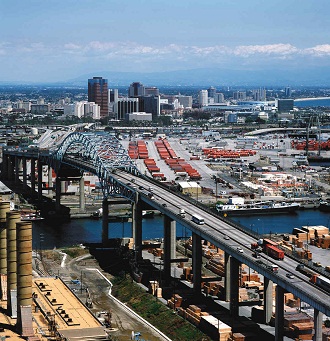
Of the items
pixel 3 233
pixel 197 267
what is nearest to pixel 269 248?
pixel 197 267

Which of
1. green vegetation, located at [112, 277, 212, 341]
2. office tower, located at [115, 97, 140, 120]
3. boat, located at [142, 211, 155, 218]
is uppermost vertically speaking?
office tower, located at [115, 97, 140, 120]

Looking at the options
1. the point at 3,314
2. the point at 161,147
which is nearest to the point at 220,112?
the point at 161,147

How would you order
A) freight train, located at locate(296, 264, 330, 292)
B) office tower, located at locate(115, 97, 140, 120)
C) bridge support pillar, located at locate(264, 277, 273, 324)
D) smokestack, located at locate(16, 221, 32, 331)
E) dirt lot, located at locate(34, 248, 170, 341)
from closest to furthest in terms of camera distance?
1. freight train, located at locate(296, 264, 330, 292)
2. smokestack, located at locate(16, 221, 32, 331)
3. dirt lot, located at locate(34, 248, 170, 341)
4. bridge support pillar, located at locate(264, 277, 273, 324)
5. office tower, located at locate(115, 97, 140, 120)

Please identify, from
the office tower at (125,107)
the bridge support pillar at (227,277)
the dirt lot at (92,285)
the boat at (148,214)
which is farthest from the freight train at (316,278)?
the office tower at (125,107)

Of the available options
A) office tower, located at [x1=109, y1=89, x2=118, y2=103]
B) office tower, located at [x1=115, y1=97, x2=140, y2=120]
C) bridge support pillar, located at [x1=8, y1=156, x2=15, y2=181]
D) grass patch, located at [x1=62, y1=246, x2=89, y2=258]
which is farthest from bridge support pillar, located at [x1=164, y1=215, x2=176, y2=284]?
office tower, located at [x1=109, y1=89, x2=118, y2=103]

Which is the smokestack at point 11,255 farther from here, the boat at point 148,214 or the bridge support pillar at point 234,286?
the boat at point 148,214

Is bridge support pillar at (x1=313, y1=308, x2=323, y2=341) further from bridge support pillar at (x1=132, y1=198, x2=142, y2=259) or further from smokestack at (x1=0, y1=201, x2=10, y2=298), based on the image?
bridge support pillar at (x1=132, y1=198, x2=142, y2=259)
